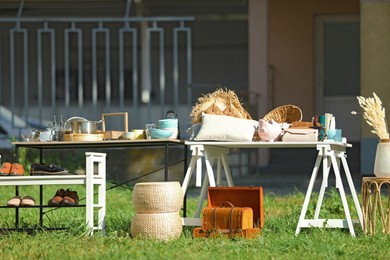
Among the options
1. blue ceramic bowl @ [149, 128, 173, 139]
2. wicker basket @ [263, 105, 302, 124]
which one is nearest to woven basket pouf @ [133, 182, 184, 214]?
blue ceramic bowl @ [149, 128, 173, 139]

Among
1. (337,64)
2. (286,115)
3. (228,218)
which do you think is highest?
(337,64)

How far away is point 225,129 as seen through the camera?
7.97 meters

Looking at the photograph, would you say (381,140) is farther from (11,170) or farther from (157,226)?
(11,170)

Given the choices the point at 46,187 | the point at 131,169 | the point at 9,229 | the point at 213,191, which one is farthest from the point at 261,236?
the point at 131,169

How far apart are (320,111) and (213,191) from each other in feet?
27.4

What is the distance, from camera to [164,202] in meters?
7.67

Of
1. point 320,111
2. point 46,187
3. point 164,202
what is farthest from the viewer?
point 320,111

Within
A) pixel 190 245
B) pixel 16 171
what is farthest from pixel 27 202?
pixel 190 245

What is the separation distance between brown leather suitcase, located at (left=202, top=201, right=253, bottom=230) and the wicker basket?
1008 mm

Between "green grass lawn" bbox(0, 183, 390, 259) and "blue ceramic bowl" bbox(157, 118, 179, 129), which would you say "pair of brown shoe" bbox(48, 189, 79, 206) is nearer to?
"green grass lawn" bbox(0, 183, 390, 259)

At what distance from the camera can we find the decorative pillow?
796 centimetres

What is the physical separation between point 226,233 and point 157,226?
1.68ft

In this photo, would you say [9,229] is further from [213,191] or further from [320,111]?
[320,111]

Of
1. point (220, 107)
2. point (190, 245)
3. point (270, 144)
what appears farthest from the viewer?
point (220, 107)
